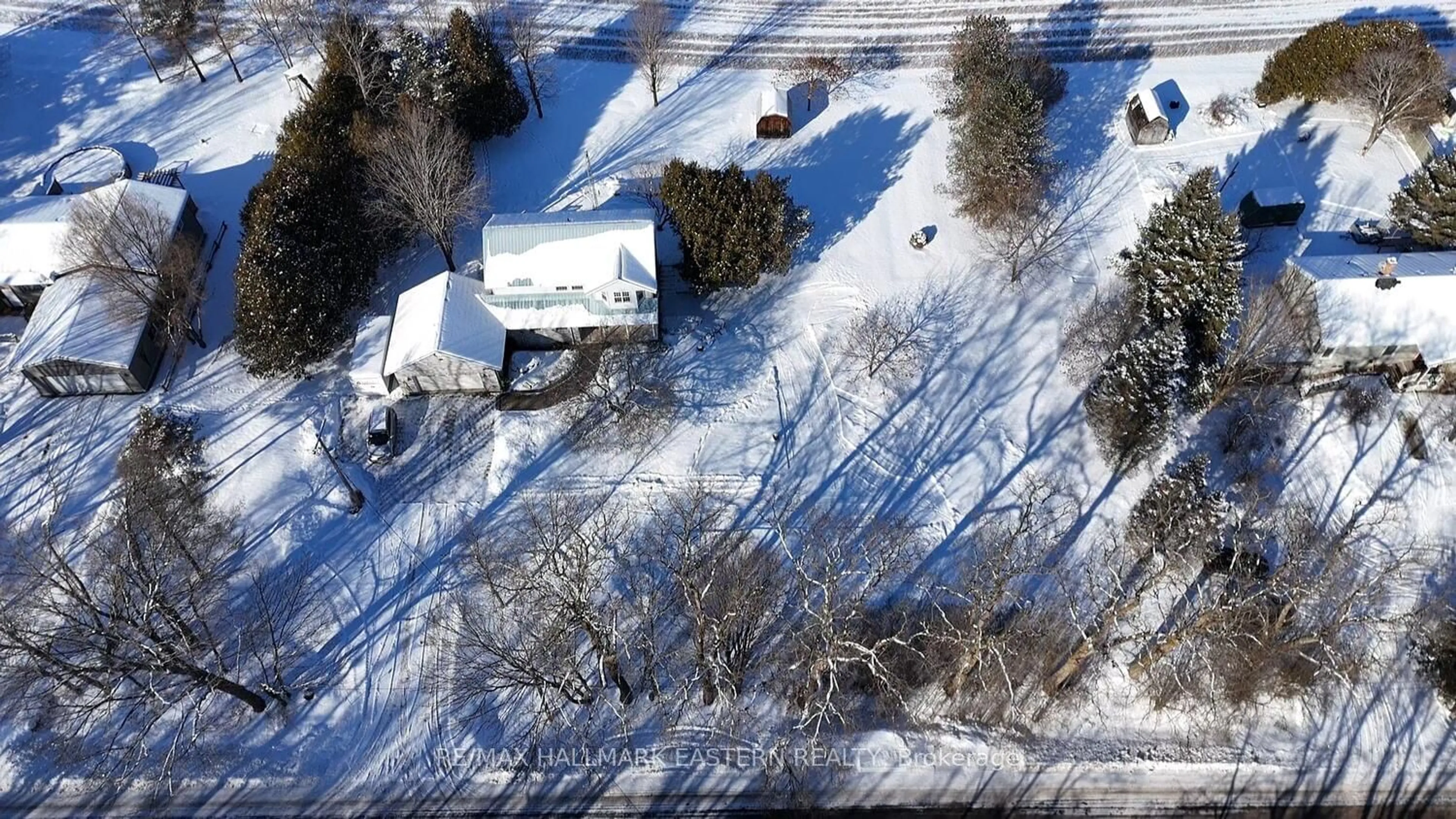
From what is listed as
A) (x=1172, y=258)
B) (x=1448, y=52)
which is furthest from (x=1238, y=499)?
(x=1448, y=52)

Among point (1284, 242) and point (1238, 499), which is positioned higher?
point (1284, 242)

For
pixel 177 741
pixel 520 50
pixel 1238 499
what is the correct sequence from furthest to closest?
pixel 520 50
pixel 1238 499
pixel 177 741

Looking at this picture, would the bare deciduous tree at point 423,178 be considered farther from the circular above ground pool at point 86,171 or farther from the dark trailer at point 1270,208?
the dark trailer at point 1270,208

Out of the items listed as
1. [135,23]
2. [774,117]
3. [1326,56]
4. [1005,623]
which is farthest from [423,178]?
A: [1326,56]

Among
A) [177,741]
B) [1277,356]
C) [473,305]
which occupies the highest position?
[473,305]

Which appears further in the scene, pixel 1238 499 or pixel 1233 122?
pixel 1233 122

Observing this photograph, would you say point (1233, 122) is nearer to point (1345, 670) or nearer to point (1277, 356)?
point (1277, 356)

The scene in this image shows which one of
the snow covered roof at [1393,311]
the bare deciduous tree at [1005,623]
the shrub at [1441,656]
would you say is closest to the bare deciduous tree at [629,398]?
the bare deciduous tree at [1005,623]
